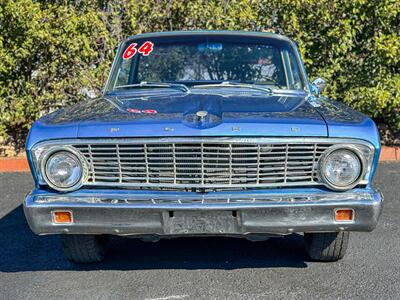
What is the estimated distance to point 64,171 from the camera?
3.85 m

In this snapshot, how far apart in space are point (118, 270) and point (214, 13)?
4.86m

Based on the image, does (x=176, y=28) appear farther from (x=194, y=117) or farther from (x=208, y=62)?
(x=194, y=117)

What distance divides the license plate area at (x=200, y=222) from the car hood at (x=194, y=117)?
47 cm

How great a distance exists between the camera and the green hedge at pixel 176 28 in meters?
8.34

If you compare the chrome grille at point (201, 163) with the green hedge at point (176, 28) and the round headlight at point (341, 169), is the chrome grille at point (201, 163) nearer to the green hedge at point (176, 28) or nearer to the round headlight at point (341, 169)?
the round headlight at point (341, 169)

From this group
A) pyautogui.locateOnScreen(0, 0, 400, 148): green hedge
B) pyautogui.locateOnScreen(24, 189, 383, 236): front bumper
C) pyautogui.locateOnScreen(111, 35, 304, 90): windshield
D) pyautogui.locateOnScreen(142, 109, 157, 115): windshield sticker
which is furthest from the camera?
pyautogui.locateOnScreen(0, 0, 400, 148): green hedge

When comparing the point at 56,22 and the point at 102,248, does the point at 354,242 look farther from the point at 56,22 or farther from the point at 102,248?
the point at 56,22

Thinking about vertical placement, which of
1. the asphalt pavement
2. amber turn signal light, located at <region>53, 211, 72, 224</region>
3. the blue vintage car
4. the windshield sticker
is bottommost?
the asphalt pavement

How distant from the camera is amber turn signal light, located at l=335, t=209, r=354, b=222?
3.77 meters

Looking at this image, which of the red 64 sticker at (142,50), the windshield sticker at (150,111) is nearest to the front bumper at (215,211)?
the windshield sticker at (150,111)

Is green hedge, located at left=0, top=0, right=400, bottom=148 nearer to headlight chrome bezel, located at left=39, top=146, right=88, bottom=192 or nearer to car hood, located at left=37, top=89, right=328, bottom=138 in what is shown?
car hood, located at left=37, top=89, right=328, bottom=138

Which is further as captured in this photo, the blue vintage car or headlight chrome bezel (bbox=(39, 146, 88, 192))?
headlight chrome bezel (bbox=(39, 146, 88, 192))

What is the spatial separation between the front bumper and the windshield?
1456mm

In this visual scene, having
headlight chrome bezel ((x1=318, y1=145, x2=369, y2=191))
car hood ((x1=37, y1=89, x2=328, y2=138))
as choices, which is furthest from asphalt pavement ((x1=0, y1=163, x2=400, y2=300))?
car hood ((x1=37, y1=89, x2=328, y2=138))
